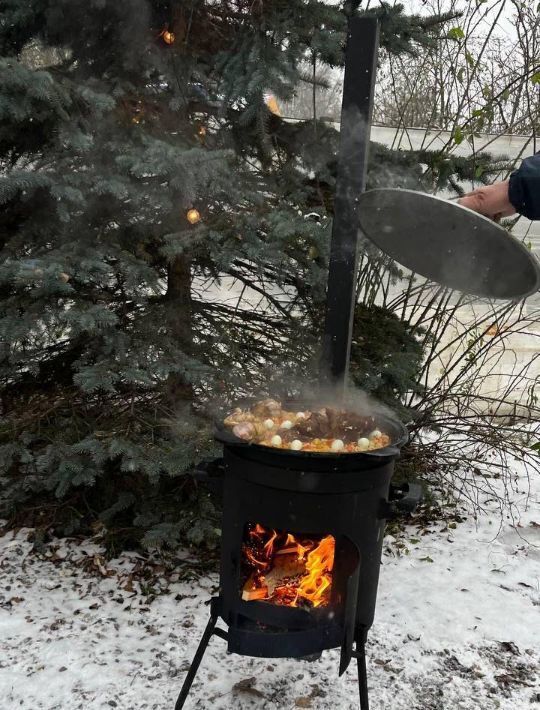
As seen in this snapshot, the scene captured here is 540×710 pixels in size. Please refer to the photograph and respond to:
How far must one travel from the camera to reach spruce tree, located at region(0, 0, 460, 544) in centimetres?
293

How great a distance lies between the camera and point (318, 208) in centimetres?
323

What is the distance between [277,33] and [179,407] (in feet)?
6.85

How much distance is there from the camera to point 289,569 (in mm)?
2164

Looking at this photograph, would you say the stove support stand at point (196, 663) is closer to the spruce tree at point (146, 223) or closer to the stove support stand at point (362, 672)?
the stove support stand at point (362, 672)

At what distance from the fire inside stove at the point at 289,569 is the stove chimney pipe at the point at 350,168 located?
0.71 metres

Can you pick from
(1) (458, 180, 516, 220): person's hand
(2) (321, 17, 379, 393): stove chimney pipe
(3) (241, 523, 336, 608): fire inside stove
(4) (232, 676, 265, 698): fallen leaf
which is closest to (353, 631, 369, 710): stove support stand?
(3) (241, 523, 336, 608): fire inside stove

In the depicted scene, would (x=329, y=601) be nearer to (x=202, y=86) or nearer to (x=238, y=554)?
(x=238, y=554)

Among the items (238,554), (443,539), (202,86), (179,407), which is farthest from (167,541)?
(202,86)

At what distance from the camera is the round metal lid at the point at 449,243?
1.68m

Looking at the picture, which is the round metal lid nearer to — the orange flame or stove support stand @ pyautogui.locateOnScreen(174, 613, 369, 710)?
the orange flame

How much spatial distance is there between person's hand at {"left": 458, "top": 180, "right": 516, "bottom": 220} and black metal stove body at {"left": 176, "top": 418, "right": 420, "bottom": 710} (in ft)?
2.56

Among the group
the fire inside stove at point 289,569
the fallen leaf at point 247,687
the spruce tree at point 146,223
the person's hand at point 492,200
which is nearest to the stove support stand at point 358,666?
the fire inside stove at point 289,569

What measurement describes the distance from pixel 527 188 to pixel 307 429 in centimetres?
105

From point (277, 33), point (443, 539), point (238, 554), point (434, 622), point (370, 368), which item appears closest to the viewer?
point (238, 554)
